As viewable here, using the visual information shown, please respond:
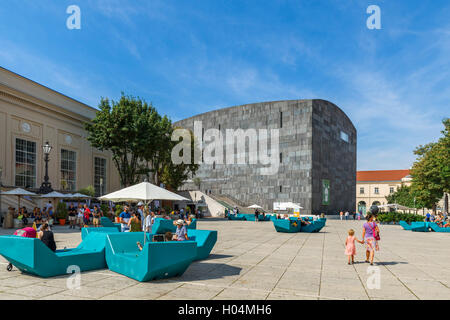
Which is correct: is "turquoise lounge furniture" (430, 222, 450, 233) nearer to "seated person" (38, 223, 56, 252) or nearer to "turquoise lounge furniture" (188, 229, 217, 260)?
"turquoise lounge furniture" (188, 229, 217, 260)

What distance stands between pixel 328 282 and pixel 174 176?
3514 centimetres

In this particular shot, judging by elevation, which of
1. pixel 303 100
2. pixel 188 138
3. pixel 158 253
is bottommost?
pixel 158 253

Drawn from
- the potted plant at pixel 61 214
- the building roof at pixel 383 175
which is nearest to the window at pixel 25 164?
the potted plant at pixel 61 214

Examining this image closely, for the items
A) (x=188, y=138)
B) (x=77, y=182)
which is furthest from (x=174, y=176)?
(x=77, y=182)

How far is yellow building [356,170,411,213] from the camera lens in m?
98.1

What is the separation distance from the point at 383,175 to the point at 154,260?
10871 cm

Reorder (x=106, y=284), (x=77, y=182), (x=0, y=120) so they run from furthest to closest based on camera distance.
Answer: (x=77, y=182) → (x=0, y=120) → (x=106, y=284)

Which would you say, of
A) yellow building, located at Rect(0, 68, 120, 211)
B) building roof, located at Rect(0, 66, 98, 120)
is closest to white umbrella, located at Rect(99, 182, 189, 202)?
yellow building, located at Rect(0, 68, 120, 211)

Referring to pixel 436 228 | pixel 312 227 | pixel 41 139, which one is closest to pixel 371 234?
pixel 312 227

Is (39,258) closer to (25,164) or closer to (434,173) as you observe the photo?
(25,164)

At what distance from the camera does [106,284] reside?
6797mm

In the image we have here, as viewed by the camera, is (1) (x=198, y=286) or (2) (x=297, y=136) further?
(2) (x=297, y=136)

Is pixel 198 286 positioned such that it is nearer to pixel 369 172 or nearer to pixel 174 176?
pixel 174 176

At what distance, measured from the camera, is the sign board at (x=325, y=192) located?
57.7 metres
